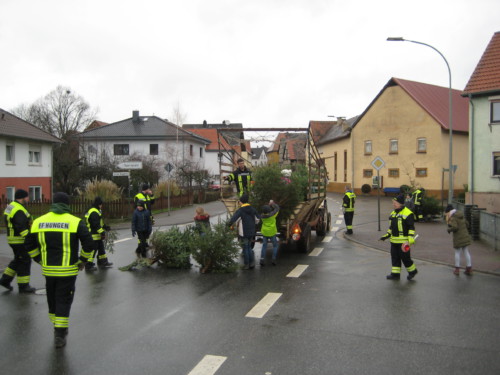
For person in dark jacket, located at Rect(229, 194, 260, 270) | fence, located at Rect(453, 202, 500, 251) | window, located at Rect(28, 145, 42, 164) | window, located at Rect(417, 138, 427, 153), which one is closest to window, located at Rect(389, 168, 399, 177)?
window, located at Rect(417, 138, 427, 153)

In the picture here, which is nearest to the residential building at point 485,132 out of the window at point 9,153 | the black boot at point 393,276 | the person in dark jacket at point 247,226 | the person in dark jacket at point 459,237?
the person in dark jacket at point 459,237

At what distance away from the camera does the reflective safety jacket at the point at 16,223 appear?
24.5 feet

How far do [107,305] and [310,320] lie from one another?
3037 mm

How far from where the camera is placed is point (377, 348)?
4941mm

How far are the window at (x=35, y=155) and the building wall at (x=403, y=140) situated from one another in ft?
84.5

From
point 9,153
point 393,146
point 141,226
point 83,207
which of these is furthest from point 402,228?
point 393,146

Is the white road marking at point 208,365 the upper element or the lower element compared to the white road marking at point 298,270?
upper

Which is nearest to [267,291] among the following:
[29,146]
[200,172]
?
[29,146]

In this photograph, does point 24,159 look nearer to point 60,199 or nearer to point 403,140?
point 60,199

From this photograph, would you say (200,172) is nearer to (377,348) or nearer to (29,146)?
(29,146)

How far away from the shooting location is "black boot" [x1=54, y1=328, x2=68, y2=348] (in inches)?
197

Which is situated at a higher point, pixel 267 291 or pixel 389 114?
pixel 389 114

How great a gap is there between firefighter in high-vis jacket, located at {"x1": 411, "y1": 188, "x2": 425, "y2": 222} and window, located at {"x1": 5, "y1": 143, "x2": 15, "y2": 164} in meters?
22.4

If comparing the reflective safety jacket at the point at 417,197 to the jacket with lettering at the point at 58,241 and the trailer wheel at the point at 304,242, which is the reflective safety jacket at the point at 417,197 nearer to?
the trailer wheel at the point at 304,242
